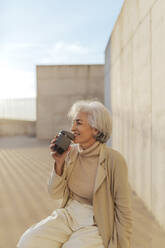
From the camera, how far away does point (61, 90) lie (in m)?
12.0

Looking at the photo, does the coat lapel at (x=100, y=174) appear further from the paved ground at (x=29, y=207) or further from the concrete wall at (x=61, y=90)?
the concrete wall at (x=61, y=90)

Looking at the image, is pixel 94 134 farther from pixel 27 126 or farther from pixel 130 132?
pixel 27 126

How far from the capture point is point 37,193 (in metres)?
4.26

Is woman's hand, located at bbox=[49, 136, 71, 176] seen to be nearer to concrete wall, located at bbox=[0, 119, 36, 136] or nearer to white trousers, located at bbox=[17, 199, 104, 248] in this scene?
white trousers, located at bbox=[17, 199, 104, 248]

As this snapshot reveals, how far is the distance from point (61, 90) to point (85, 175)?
10555 mm

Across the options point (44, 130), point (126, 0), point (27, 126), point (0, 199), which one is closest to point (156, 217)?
point (0, 199)

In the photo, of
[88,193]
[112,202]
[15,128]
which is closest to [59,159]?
[88,193]

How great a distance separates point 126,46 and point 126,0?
0.86 meters

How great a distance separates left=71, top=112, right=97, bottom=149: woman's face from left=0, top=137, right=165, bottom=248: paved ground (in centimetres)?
144

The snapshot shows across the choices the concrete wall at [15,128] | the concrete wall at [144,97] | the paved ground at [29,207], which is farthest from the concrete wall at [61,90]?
the concrete wall at [144,97]

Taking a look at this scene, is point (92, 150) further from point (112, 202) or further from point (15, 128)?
point (15, 128)

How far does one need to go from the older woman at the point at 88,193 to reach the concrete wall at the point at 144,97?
128cm

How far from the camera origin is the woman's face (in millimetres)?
1757

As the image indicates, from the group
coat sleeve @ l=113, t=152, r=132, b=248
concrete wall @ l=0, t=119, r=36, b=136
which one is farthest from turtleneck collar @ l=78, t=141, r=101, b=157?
concrete wall @ l=0, t=119, r=36, b=136
